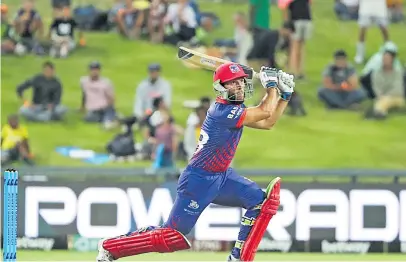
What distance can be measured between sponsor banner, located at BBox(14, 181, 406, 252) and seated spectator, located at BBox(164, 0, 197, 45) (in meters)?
6.84

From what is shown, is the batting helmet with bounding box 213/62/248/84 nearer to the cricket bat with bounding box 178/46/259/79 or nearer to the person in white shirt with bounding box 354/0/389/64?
the cricket bat with bounding box 178/46/259/79

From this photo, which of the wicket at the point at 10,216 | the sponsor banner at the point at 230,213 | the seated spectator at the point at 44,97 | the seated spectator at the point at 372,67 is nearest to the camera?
the wicket at the point at 10,216

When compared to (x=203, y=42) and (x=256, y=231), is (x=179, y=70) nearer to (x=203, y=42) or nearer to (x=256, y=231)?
(x=203, y=42)

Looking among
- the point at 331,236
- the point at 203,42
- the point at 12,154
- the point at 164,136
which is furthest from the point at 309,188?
the point at 203,42

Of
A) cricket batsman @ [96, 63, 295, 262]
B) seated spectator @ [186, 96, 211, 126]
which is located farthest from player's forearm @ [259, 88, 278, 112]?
seated spectator @ [186, 96, 211, 126]

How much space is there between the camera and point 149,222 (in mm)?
15109

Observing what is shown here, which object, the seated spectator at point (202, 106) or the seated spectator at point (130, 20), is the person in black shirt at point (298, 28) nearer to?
the seated spectator at point (130, 20)

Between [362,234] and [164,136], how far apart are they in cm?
395

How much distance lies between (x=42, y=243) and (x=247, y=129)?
608 centimetres

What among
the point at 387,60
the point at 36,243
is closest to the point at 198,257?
the point at 36,243

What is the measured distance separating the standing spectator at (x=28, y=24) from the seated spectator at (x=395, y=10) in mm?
6610

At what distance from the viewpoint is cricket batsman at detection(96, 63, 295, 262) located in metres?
10.4

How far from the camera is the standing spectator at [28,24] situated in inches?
841

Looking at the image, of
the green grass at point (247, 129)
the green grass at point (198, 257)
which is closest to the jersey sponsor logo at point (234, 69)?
the green grass at point (198, 257)
